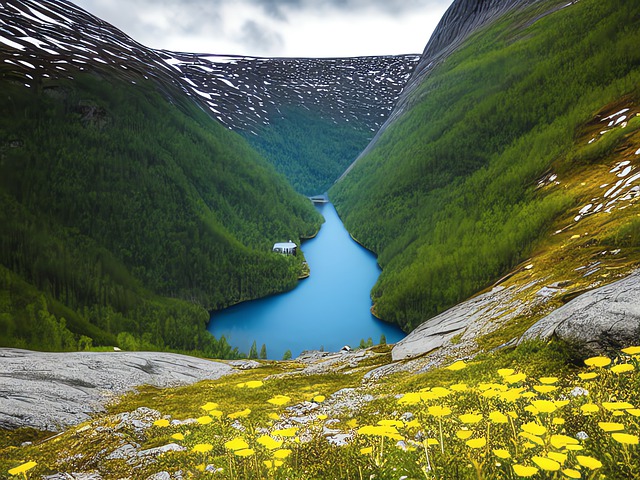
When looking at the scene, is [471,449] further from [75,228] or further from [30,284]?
[75,228]

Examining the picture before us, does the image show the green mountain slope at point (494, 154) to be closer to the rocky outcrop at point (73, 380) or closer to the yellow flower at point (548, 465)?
the rocky outcrop at point (73, 380)

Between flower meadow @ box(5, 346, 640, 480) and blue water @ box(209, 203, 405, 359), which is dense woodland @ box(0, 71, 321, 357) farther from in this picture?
flower meadow @ box(5, 346, 640, 480)

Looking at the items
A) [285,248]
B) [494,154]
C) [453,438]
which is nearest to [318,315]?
[285,248]

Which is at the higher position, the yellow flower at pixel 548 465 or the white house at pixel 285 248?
the white house at pixel 285 248

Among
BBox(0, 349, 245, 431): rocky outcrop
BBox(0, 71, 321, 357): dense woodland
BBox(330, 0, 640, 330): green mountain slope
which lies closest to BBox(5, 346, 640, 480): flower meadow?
BBox(0, 349, 245, 431): rocky outcrop

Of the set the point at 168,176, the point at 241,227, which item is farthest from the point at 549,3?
the point at 168,176

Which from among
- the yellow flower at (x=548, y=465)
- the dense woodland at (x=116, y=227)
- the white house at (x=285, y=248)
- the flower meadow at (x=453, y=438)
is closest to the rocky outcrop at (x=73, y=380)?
the flower meadow at (x=453, y=438)
